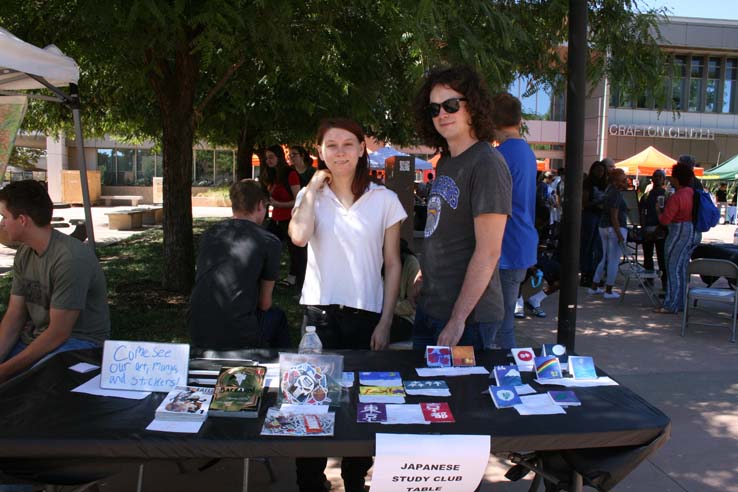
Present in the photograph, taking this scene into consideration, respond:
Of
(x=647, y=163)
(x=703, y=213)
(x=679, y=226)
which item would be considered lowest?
(x=679, y=226)

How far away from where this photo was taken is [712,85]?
1328 inches

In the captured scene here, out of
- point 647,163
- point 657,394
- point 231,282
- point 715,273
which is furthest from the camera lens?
point 647,163

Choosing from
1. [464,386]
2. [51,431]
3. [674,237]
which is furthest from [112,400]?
[674,237]

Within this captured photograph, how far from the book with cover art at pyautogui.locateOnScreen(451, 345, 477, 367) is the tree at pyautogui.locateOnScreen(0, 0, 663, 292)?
157cm

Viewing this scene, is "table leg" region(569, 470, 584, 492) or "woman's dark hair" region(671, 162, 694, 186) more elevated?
"woman's dark hair" region(671, 162, 694, 186)

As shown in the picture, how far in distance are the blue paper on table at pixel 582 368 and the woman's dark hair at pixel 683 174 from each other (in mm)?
5295

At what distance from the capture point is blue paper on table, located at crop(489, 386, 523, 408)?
2033 millimetres

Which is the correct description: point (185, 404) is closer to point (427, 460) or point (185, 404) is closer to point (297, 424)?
point (297, 424)

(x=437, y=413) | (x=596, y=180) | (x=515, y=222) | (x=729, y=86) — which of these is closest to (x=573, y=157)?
(x=515, y=222)

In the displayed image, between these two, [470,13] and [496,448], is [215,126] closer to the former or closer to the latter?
[470,13]

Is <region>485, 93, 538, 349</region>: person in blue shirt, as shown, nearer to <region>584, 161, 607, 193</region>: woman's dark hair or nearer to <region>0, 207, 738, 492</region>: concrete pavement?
<region>0, 207, 738, 492</region>: concrete pavement

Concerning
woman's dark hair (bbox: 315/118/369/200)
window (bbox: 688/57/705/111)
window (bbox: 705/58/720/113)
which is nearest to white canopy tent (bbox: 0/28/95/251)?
woman's dark hair (bbox: 315/118/369/200)

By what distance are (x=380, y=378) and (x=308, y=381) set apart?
0.34 m

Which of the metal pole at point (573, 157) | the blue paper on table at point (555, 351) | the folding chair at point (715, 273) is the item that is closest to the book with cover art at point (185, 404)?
the blue paper on table at point (555, 351)
